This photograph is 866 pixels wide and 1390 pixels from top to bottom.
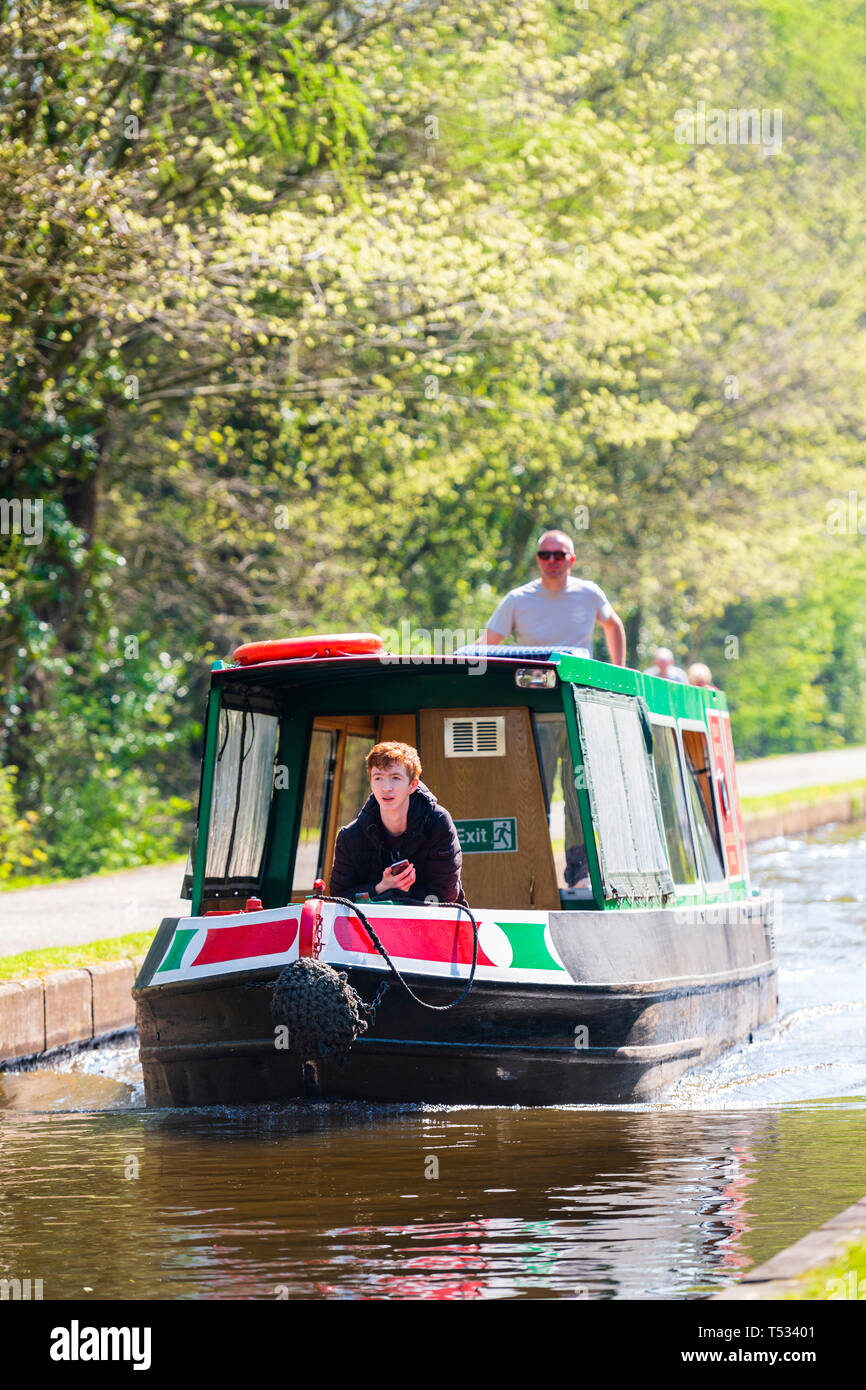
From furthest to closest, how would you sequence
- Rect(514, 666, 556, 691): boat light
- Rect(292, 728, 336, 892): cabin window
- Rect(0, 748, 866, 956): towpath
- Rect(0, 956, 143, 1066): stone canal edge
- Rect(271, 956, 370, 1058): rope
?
Rect(0, 748, 866, 956): towpath
Rect(292, 728, 336, 892): cabin window
Rect(0, 956, 143, 1066): stone canal edge
Rect(514, 666, 556, 691): boat light
Rect(271, 956, 370, 1058): rope

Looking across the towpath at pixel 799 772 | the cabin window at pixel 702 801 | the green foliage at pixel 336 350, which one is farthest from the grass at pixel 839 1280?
the towpath at pixel 799 772

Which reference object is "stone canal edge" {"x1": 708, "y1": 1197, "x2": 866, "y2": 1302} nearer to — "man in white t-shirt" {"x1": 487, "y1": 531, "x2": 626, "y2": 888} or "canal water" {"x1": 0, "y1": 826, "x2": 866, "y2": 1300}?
"canal water" {"x1": 0, "y1": 826, "x2": 866, "y2": 1300}

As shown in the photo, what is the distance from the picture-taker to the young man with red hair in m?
8.27

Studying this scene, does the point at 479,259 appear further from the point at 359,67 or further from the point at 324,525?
the point at 324,525

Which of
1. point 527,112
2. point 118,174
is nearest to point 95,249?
point 118,174

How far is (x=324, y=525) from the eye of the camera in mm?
21609

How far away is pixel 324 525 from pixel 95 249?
782 centimetres

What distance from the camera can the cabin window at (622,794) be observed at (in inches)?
357

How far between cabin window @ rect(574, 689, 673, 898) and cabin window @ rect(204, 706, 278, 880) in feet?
5.63

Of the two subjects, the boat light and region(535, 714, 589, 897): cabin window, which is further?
region(535, 714, 589, 897): cabin window

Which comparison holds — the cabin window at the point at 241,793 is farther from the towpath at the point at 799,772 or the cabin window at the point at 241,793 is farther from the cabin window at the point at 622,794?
the towpath at the point at 799,772

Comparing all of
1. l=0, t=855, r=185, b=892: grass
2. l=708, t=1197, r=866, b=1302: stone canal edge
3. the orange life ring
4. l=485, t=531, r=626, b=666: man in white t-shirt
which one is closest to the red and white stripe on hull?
the orange life ring

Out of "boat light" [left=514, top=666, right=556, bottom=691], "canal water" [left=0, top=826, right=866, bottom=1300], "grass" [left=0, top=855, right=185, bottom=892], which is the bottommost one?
"canal water" [left=0, top=826, right=866, bottom=1300]

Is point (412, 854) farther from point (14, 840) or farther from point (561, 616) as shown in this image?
point (14, 840)
